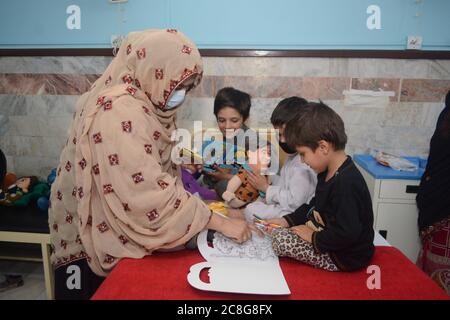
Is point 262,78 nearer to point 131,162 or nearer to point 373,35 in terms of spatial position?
point 373,35

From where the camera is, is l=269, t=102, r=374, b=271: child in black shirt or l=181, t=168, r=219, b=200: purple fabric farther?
l=181, t=168, r=219, b=200: purple fabric

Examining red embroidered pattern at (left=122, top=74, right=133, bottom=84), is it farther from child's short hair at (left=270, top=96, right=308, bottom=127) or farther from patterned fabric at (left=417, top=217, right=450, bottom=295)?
patterned fabric at (left=417, top=217, right=450, bottom=295)

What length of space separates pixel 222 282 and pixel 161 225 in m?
0.29

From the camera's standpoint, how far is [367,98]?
8.67ft

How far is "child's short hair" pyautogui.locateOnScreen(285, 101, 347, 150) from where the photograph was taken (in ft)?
4.09

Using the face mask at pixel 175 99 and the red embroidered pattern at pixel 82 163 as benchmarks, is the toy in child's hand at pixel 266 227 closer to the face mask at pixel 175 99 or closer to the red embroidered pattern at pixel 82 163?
the face mask at pixel 175 99

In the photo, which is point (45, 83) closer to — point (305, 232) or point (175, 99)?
point (175, 99)

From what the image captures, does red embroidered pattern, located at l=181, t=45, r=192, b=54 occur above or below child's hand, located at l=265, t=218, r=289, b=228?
above

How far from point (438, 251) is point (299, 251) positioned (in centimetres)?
139

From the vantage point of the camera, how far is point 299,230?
4.14 ft

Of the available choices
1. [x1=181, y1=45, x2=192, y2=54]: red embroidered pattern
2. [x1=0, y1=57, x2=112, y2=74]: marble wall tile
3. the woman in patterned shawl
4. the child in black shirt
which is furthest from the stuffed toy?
the child in black shirt

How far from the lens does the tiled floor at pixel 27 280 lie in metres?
2.31

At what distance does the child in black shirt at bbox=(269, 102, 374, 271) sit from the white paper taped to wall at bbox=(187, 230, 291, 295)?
0.24 ft
